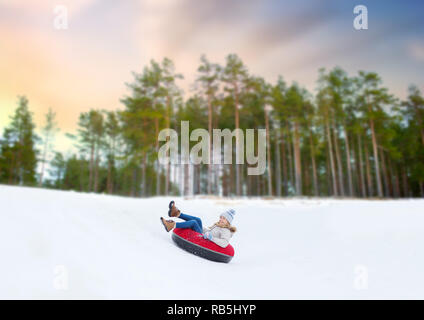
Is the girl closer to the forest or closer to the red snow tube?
the red snow tube

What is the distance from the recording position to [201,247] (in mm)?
Answer: 5199

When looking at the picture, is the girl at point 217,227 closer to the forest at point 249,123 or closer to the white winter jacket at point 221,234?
the white winter jacket at point 221,234

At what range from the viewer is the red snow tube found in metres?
5.21

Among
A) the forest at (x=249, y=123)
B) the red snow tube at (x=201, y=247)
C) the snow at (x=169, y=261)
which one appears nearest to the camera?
the snow at (x=169, y=261)

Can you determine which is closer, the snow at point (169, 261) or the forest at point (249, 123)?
the snow at point (169, 261)

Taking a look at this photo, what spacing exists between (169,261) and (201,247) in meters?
0.91

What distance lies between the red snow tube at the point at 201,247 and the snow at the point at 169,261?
17 centimetres

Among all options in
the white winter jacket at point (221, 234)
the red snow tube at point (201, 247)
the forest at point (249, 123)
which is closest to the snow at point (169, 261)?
the red snow tube at point (201, 247)

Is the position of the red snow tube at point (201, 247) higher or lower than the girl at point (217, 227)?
lower

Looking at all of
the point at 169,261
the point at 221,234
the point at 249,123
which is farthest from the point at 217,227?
the point at 249,123

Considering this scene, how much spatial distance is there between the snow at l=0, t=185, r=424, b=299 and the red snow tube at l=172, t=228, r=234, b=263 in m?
0.17

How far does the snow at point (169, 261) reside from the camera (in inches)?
128

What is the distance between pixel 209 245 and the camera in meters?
5.21
